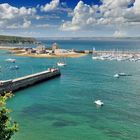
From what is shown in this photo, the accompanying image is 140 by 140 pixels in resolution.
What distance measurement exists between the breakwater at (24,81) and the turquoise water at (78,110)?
2.42 meters

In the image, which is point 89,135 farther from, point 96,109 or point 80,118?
point 96,109

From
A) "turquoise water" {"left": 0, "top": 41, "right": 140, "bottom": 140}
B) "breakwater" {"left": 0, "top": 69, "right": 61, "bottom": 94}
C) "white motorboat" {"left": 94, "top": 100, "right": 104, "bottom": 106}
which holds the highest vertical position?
"breakwater" {"left": 0, "top": 69, "right": 61, "bottom": 94}

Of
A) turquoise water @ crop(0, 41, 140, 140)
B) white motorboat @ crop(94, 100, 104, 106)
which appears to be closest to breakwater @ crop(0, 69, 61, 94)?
turquoise water @ crop(0, 41, 140, 140)

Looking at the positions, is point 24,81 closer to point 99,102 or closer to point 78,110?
point 99,102

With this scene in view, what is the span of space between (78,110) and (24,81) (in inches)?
1379

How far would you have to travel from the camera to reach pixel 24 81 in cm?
10094

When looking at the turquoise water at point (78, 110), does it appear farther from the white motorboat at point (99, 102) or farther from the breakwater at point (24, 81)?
the breakwater at point (24, 81)

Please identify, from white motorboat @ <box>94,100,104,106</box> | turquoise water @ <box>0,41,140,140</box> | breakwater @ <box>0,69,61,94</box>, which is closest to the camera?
turquoise water @ <box>0,41,140,140</box>

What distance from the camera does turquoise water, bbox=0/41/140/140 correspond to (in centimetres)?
5412

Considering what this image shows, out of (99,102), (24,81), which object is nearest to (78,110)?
(99,102)

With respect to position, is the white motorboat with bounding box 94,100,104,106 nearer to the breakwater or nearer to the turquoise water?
the turquoise water

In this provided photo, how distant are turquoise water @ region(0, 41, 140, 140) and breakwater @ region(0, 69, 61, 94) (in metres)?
2.42

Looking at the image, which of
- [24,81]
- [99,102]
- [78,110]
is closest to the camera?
[78,110]

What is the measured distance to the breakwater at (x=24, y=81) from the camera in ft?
299
